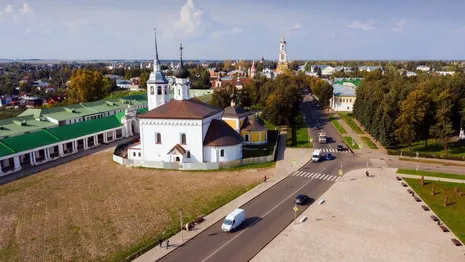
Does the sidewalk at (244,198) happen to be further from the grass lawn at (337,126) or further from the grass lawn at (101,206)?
the grass lawn at (337,126)

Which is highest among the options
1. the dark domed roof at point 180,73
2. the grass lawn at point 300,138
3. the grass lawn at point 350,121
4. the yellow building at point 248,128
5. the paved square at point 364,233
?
the dark domed roof at point 180,73

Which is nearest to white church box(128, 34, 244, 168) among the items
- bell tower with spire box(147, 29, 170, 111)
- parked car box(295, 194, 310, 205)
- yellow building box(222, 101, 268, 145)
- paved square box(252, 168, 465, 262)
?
bell tower with spire box(147, 29, 170, 111)

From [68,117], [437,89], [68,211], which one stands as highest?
[437,89]

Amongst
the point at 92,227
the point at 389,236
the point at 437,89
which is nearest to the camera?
the point at 389,236

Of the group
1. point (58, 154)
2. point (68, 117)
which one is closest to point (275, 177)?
point (58, 154)

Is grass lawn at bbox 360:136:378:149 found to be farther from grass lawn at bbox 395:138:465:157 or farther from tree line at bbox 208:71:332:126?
tree line at bbox 208:71:332:126

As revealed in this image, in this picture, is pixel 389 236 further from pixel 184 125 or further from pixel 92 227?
pixel 184 125

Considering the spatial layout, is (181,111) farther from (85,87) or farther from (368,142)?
(85,87)

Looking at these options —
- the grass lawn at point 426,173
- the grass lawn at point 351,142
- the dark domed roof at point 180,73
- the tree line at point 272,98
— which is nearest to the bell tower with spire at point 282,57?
the tree line at point 272,98
